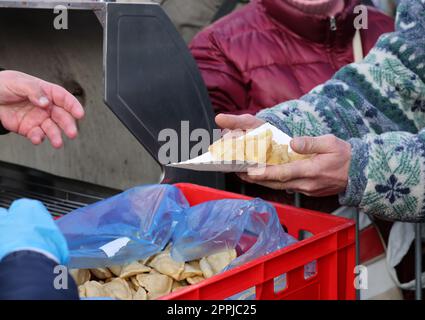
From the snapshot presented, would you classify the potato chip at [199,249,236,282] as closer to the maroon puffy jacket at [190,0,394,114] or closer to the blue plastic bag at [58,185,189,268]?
the blue plastic bag at [58,185,189,268]

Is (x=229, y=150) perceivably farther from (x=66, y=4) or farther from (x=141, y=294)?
(x=66, y=4)

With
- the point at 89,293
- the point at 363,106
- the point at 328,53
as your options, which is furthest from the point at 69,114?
the point at 328,53

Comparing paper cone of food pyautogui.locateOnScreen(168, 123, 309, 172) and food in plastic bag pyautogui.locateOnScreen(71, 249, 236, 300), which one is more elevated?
paper cone of food pyautogui.locateOnScreen(168, 123, 309, 172)

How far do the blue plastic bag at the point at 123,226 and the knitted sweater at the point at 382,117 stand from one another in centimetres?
32

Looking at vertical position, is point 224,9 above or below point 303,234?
above

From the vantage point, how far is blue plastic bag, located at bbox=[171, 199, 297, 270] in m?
1.29

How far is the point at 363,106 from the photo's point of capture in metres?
1.63

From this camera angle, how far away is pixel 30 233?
85cm

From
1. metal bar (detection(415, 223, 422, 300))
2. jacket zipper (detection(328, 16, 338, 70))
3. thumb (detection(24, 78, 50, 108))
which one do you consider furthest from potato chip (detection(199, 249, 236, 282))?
jacket zipper (detection(328, 16, 338, 70))

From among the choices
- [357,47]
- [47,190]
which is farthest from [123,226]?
[357,47]

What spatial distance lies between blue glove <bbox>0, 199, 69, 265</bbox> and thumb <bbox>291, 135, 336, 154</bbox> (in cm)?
56

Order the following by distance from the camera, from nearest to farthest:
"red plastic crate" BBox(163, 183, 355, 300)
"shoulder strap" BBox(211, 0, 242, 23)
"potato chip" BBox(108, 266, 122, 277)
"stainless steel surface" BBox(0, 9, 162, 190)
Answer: "red plastic crate" BBox(163, 183, 355, 300) < "potato chip" BBox(108, 266, 122, 277) < "stainless steel surface" BBox(0, 9, 162, 190) < "shoulder strap" BBox(211, 0, 242, 23)

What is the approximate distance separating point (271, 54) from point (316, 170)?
3.03ft

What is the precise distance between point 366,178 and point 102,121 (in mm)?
973
